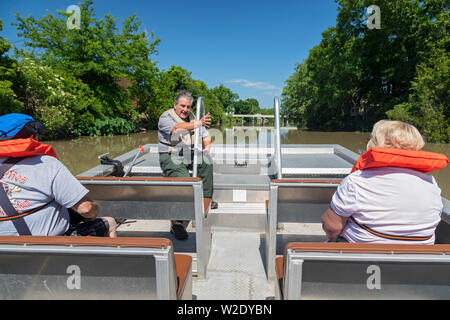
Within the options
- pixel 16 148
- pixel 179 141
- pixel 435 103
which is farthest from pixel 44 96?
pixel 435 103

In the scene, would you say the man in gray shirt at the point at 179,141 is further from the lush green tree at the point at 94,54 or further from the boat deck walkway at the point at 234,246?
the lush green tree at the point at 94,54

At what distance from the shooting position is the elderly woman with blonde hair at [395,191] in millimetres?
1253

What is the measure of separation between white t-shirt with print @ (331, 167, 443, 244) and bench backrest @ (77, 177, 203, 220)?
116 cm

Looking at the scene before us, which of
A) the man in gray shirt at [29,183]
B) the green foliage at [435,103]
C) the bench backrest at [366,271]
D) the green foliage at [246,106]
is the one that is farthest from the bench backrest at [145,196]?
the green foliage at [246,106]

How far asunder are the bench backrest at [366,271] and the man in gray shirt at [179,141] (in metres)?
2.08

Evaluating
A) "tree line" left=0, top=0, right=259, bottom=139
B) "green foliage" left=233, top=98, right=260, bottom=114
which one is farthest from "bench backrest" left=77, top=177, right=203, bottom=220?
"green foliage" left=233, top=98, right=260, bottom=114

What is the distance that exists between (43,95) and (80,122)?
3840 mm

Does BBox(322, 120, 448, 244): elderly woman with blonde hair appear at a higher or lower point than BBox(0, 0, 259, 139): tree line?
lower

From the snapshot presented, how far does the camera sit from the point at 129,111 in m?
25.1

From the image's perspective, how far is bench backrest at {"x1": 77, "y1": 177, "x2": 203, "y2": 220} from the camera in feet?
6.97

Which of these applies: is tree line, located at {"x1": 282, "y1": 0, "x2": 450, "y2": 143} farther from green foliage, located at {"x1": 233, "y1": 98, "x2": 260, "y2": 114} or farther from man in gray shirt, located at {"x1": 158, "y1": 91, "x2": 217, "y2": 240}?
green foliage, located at {"x1": 233, "y1": 98, "x2": 260, "y2": 114}

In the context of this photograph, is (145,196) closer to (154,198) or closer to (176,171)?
(154,198)

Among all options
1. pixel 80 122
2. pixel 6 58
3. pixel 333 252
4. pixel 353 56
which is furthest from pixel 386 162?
pixel 353 56
